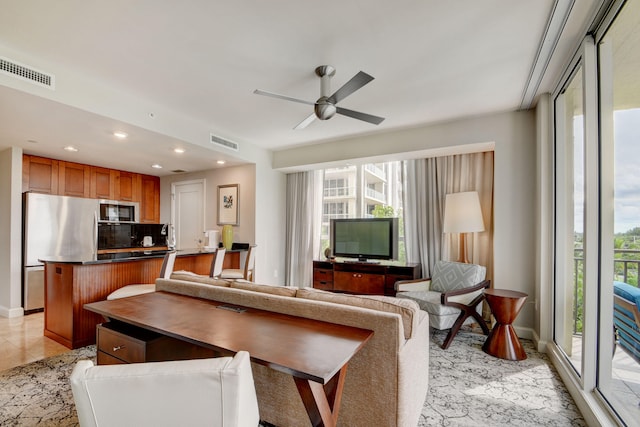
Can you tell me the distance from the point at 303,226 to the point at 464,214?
110 inches

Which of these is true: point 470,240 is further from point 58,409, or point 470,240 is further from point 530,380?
point 58,409

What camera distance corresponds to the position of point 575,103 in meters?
2.62

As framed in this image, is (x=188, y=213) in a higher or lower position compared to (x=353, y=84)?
lower

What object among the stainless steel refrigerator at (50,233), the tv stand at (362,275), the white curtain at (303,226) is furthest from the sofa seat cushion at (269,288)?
the white curtain at (303,226)

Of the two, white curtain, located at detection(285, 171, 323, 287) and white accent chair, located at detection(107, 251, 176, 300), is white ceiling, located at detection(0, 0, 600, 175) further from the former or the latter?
white curtain, located at detection(285, 171, 323, 287)

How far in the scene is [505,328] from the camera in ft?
9.46

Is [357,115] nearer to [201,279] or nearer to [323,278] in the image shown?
[201,279]

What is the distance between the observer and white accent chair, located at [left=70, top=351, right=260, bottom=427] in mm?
838

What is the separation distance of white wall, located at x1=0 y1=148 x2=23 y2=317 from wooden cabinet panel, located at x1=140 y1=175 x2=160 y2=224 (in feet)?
6.50

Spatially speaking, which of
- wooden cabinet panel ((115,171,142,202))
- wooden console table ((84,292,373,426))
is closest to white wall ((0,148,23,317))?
wooden cabinet panel ((115,171,142,202))

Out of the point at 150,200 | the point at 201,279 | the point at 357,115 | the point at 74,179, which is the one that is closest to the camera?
the point at 201,279

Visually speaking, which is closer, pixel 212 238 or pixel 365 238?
pixel 365 238

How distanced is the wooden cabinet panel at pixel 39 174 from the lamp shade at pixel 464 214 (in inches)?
231

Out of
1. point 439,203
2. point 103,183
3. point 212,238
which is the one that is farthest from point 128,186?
point 439,203
